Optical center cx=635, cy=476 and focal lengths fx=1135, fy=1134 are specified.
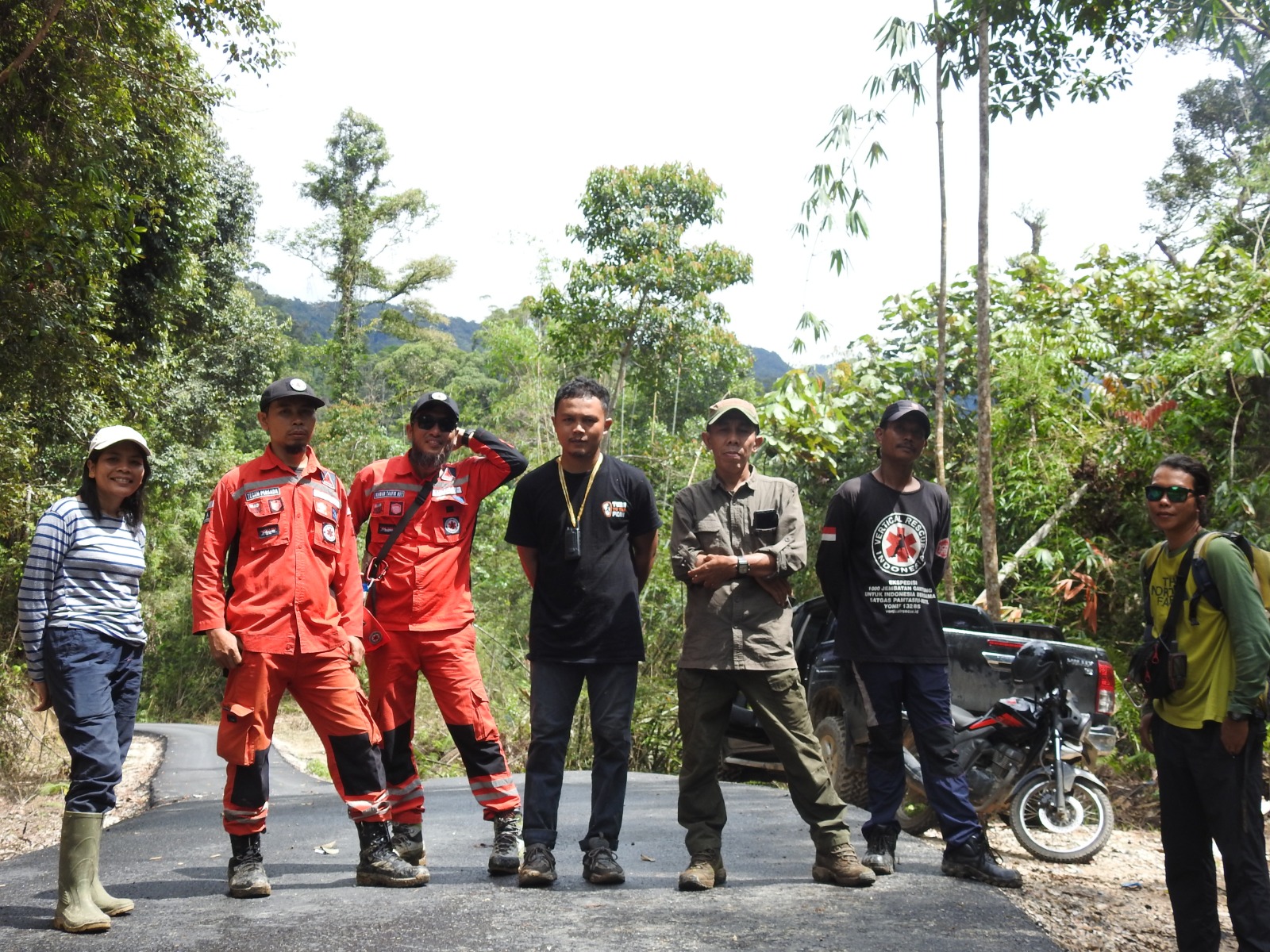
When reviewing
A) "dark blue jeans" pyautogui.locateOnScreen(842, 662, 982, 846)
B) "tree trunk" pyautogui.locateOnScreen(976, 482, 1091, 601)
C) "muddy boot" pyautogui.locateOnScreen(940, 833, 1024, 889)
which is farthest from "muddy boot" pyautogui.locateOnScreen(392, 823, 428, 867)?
"tree trunk" pyautogui.locateOnScreen(976, 482, 1091, 601)

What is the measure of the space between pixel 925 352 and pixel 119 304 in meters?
10.6

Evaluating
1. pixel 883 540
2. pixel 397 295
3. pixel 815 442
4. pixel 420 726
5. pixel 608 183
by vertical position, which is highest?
pixel 397 295

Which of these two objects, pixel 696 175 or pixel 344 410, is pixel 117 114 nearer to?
pixel 696 175

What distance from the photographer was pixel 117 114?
929cm

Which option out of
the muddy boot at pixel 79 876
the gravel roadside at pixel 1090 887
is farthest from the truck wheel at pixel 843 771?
the muddy boot at pixel 79 876

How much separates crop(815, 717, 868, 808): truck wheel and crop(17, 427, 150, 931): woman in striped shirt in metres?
4.72

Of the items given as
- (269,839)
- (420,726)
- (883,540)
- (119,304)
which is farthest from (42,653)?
(420,726)

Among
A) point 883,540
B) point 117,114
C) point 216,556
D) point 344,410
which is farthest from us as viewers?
point 344,410

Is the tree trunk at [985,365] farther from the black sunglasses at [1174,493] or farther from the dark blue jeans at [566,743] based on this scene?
the dark blue jeans at [566,743]

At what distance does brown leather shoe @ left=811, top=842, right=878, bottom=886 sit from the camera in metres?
4.75

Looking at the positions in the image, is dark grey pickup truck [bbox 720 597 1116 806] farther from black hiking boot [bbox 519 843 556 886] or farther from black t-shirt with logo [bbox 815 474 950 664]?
black hiking boot [bbox 519 843 556 886]

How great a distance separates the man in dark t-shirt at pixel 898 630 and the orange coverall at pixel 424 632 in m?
1.65

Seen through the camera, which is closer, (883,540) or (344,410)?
(883,540)

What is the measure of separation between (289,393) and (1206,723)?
3.69m
